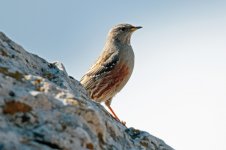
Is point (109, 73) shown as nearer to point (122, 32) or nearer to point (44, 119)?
point (122, 32)

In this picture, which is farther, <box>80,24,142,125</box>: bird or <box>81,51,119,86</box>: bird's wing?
<box>81,51,119,86</box>: bird's wing

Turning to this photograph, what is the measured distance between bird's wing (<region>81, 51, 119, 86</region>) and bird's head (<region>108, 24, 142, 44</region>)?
77 centimetres

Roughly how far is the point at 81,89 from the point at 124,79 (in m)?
7.53

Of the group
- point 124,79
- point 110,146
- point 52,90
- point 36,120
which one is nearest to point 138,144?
point 110,146

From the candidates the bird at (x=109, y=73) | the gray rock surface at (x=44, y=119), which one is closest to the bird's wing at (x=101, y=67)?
the bird at (x=109, y=73)

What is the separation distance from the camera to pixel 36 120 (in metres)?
3.55

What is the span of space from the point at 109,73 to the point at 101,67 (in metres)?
0.35

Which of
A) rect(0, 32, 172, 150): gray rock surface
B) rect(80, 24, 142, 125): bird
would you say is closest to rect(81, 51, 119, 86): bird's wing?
rect(80, 24, 142, 125): bird

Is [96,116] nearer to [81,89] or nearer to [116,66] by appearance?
[81,89]

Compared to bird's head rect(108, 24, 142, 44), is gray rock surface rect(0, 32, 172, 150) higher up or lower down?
lower down

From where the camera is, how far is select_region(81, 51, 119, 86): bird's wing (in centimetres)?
1343

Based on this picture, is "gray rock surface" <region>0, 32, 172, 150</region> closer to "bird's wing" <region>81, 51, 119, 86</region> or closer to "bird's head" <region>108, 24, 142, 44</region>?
"bird's wing" <region>81, 51, 119, 86</region>

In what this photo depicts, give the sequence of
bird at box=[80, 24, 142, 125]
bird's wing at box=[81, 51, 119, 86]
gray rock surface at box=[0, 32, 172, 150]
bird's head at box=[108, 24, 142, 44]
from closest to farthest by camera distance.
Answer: gray rock surface at box=[0, 32, 172, 150] → bird at box=[80, 24, 142, 125] → bird's wing at box=[81, 51, 119, 86] → bird's head at box=[108, 24, 142, 44]

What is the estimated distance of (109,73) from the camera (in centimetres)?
1330
